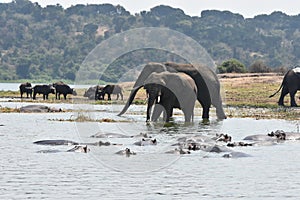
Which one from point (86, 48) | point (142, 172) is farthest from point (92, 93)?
point (86, 48)

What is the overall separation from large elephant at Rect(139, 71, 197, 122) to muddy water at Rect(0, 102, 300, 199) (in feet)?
12.5

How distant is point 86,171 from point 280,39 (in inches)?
6943

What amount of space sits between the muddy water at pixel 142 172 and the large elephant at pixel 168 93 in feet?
12.5

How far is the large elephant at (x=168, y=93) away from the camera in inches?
1286

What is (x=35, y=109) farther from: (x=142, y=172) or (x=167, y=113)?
(x=142, y=172)

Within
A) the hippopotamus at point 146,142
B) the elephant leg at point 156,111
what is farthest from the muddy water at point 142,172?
the elephant leg at point 156,111

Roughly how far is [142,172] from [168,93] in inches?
521

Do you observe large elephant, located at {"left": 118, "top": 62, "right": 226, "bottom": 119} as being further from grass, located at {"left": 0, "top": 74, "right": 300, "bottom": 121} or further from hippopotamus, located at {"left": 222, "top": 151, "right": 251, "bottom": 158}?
hippopotamus, located at {"left": 222, "top": 151, "right": 251, "bottom": 158}

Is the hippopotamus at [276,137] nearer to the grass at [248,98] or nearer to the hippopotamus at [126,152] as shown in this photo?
the hippopotamus at [126,152]

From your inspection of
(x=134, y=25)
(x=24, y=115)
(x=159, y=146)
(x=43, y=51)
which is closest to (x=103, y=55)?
(x=43, y=51)

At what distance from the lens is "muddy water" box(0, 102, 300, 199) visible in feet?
56.7

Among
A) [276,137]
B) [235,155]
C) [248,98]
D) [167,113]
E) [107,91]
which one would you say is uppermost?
[107,91]

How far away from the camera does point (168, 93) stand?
33031 millimetres

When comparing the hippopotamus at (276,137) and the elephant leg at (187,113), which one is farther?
the elephant leg at (187,113)
